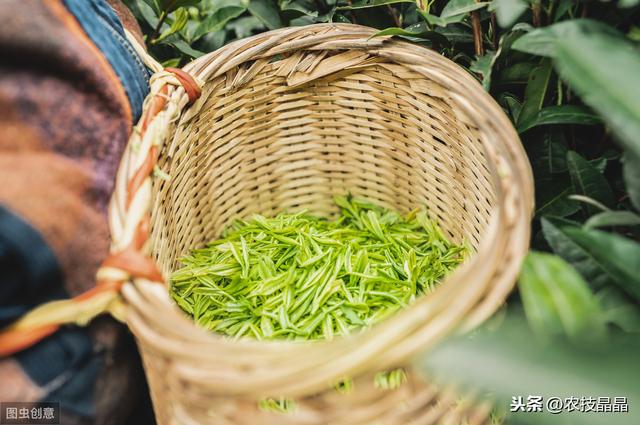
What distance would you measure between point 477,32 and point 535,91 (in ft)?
0.43

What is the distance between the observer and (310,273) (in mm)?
862

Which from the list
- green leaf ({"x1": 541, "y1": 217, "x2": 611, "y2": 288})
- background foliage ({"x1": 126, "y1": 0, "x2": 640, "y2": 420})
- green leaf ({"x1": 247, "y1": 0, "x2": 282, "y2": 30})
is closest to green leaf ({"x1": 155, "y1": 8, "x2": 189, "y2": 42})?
background foliage ({"x1": 126, "y1": 0, "x2": 640, "y2": 420})

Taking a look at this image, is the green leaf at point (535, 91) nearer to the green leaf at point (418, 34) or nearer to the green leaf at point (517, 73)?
the green leaf at point (517, 73)

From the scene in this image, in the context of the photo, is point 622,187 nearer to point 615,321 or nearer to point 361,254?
point 615,321

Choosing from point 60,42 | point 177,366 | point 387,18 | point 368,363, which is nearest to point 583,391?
point 368,363

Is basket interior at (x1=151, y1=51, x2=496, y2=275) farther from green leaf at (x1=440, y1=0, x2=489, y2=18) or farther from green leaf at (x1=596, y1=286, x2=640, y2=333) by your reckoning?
green leaf at (x1=596, y1=286, x2=640, y2=333)

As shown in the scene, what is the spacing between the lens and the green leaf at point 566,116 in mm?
693

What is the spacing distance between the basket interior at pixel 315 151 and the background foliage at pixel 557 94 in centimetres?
9

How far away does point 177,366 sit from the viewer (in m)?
0.50

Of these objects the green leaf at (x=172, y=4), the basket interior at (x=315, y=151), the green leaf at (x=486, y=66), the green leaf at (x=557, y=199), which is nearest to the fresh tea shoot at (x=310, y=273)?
the basket interior at (x=315, y=151)

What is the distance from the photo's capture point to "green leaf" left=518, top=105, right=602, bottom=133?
693mm

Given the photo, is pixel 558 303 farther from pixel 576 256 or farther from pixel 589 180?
pixel 589 180

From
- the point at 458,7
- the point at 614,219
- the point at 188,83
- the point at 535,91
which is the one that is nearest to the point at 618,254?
the point at 614,219

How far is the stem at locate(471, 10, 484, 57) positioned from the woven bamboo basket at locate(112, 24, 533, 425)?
0.25 feet
